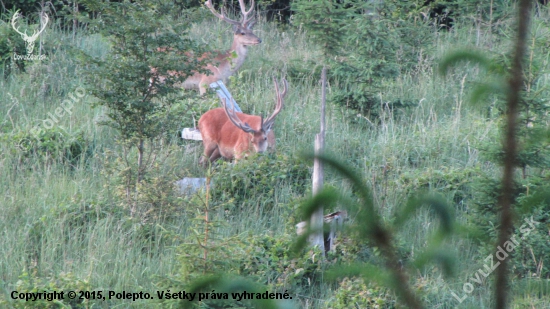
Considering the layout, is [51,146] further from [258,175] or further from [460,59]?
[460,59]

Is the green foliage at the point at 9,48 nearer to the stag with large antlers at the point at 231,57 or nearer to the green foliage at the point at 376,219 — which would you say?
the stag with large antlers at the point at 231,57

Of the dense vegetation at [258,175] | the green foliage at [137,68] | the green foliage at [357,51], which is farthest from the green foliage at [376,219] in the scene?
the green foliage at [357,51]

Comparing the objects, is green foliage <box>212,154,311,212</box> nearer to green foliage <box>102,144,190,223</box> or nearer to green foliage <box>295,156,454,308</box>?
green foliage <box>102,144,190,223</box>

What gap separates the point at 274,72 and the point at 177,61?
14.5 feet

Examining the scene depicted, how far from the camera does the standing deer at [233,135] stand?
7.05 m

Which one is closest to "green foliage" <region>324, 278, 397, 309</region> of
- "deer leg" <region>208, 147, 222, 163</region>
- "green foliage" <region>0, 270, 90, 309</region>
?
"green foliage" <region>0, 270, 90, 309</region>

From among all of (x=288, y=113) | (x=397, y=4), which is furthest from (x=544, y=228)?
(x=397, y=4)

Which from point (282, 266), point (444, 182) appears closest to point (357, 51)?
point (444, 182)

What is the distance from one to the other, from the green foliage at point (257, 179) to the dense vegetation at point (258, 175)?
2 centimetres

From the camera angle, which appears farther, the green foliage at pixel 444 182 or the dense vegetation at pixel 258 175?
the green foliage at pixel 444 182

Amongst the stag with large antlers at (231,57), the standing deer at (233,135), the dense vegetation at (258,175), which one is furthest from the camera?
the stag with large antlers at (231,57)

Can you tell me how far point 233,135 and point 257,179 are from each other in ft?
4.01

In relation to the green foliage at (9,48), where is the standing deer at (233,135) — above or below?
below

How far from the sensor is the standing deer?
7.05 metres
